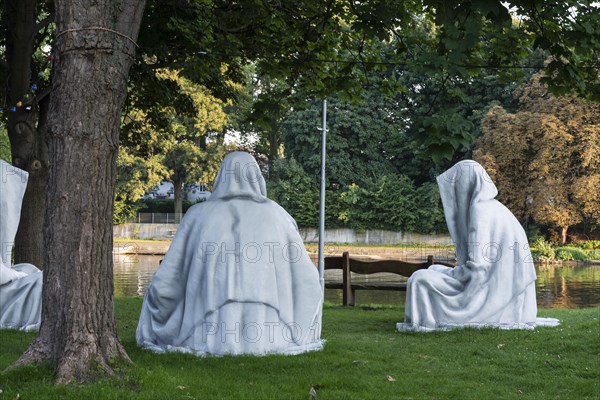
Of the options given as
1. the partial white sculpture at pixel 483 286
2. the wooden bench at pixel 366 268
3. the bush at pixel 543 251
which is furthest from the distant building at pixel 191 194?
the partial white sculpture at pixel 483 286

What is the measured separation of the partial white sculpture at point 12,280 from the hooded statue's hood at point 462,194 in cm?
619

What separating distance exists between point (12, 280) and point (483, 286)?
6.72 m

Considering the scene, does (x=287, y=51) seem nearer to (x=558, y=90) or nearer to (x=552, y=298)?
(x=558, y=90)

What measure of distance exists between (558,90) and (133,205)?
165 ft

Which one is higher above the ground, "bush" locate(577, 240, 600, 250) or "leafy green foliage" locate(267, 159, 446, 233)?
"leafy green foliage" locate(267, 159, 446, 233)

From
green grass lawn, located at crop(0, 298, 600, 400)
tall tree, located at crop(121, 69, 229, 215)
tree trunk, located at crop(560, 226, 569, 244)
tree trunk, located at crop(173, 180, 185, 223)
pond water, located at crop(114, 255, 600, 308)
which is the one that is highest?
tall tree, located at crop(121, 69, 229, 215)

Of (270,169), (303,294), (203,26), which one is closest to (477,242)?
(303,294)

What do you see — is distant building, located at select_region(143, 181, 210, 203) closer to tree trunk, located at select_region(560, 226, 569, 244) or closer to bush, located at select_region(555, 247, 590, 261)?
tree trunk, located at select_region(560, 226, 569, 244)

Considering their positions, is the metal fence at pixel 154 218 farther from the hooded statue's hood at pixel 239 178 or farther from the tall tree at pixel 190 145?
the hooded statue's hood at pixel 239 178

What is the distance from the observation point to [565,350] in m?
9.15

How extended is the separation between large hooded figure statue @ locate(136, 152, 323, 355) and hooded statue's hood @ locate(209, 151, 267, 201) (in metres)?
0.01

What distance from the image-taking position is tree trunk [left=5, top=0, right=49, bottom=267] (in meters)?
14.2

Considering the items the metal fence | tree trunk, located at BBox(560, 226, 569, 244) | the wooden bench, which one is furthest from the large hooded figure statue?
the metal fence

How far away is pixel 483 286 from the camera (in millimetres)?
11539
